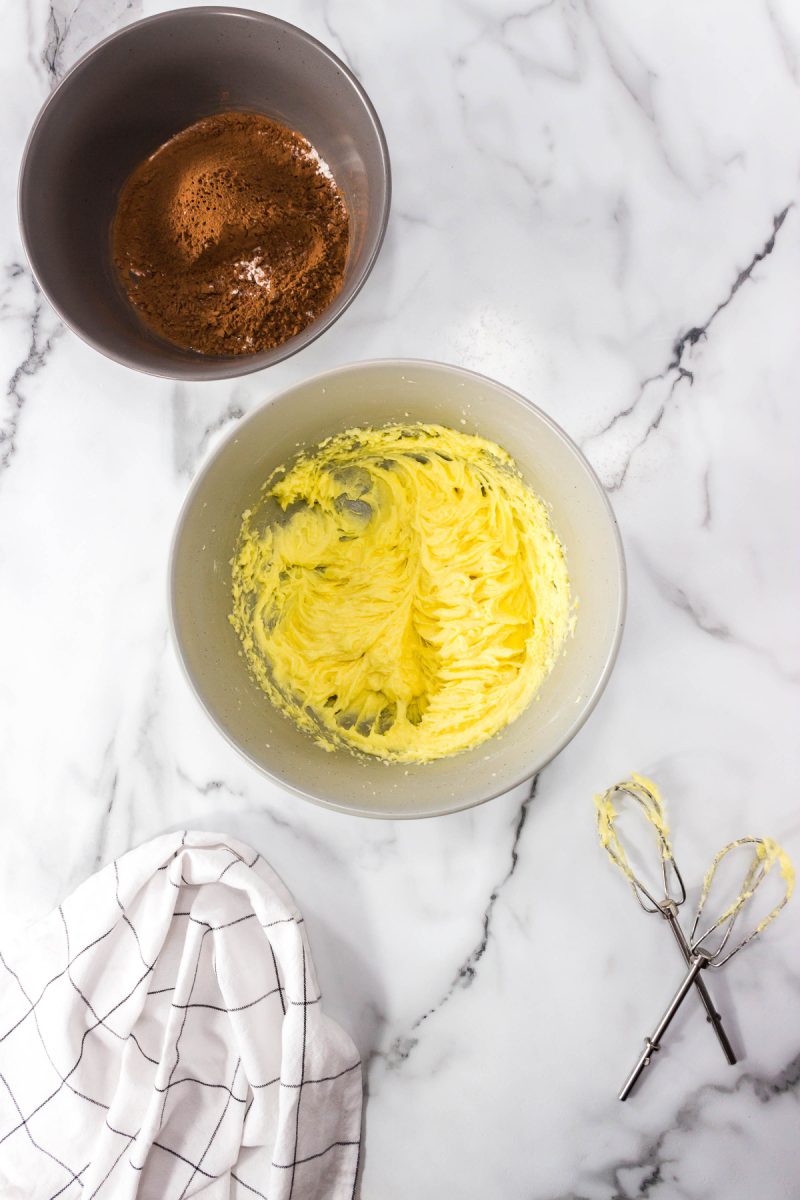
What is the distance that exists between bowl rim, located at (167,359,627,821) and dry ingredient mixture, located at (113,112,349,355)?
0.55 feet

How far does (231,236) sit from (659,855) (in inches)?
34.8

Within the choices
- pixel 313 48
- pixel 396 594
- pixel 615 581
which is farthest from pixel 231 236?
pixel 615 581

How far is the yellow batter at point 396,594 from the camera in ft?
3.03

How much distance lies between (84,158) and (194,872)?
844mm

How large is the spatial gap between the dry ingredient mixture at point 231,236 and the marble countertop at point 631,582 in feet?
0.26

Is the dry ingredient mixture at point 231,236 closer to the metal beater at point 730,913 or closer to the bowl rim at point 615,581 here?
the bowl rim at point 615,581

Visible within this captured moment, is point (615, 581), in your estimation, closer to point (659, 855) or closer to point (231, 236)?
point (659, 855)

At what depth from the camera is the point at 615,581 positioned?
2.62ft

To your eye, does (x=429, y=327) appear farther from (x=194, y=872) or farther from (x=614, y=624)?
(x=194, y=872)

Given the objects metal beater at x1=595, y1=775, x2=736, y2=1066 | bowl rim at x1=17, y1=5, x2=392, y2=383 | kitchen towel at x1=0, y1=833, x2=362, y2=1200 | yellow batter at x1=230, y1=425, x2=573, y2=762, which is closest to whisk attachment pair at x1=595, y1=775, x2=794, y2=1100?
metal beater at x1=595, y1=775, x2=736, y2=1066

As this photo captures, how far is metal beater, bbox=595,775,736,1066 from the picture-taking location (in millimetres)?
948

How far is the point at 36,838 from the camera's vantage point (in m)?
1.04

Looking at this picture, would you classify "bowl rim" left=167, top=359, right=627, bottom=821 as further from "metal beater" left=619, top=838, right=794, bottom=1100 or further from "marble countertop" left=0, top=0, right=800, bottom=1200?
"metal beater" left=619, top=838, right=794, bottom=1100

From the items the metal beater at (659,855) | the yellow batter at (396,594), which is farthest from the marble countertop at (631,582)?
the yellow batter at (396,594)
